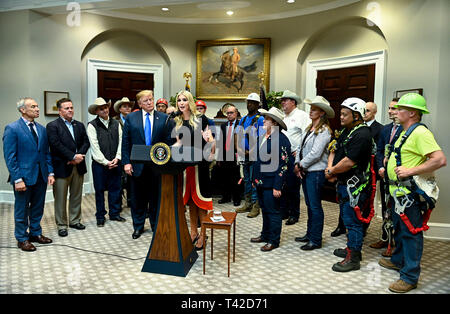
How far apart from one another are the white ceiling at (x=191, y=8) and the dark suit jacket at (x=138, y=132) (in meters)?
2.16

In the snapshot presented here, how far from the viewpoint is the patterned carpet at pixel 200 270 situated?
3086 millimetres

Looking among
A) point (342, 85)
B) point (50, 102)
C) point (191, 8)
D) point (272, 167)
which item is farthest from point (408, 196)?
point (50, 102)

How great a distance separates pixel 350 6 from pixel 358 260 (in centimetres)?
455

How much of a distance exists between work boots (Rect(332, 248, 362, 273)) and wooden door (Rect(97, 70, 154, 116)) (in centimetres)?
533

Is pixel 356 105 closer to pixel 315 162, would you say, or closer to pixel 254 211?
pixel 315 162

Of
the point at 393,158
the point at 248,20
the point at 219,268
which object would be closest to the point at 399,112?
the point at 393,158

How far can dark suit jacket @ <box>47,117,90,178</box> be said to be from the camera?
435 cm

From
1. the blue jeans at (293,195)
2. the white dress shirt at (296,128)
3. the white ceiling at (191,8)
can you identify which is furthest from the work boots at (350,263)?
the white ceiling at (191,8)

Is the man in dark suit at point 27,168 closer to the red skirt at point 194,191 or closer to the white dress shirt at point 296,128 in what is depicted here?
the red skirt at point 194,191

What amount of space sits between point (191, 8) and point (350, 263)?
5.62 m

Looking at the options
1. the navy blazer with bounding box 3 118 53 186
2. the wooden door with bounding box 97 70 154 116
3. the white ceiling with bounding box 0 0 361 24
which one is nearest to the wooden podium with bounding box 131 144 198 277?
the navy blazer with bounding box 3 118 53 186

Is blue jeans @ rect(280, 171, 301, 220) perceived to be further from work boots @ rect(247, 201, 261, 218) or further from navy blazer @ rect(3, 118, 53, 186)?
navy blazer @ rect(3, 118, 53, 186)

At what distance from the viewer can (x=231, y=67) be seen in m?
7.61

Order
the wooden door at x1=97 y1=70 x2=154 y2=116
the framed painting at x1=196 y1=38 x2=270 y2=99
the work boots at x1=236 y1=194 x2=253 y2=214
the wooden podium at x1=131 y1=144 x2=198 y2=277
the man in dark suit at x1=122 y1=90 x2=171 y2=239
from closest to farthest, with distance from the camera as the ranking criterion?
1. the wooden podium at x1=131 y1=144 x2=198 y2=277
2. the man in dark suit at x1=122 y1=90 x2=171 y2=239
3. the work boots at x1=236 y1=194 x2=253 y2=214
4. the wooden door at x1=97 y1=70 x2=154 y2=116
5. the framed painting at x1=196 y1=38 x2=270 y2=99
